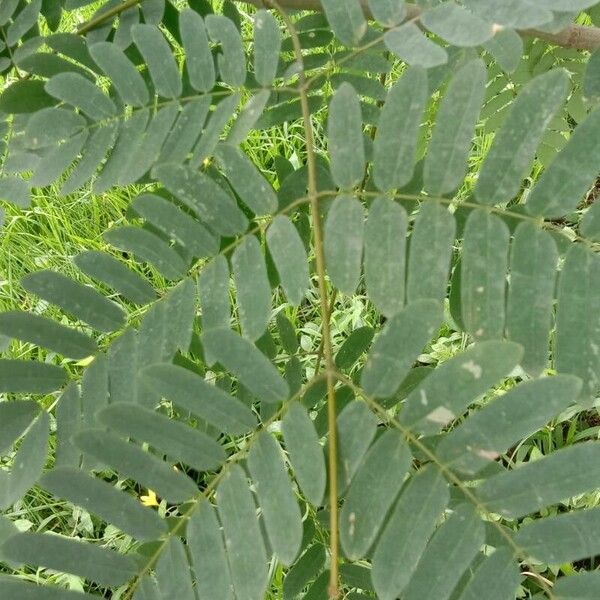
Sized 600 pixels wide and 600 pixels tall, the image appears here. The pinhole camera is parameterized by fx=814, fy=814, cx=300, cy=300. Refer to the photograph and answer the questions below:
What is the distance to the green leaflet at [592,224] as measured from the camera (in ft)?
2.39

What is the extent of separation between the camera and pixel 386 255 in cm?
73

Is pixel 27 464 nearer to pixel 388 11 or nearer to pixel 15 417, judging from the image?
pixel 15 417

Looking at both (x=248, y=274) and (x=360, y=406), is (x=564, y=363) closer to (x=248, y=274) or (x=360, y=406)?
(x=360, y=406)

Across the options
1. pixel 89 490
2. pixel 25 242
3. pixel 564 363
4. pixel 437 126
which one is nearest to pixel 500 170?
pixel 437 126

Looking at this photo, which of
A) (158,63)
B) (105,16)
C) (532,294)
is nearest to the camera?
(532,294)

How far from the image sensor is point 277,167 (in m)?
1.03

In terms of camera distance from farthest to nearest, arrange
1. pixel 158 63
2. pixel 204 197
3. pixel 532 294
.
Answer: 1. pixel 158 63
2. pixel 204 197
3. pixel 532 294

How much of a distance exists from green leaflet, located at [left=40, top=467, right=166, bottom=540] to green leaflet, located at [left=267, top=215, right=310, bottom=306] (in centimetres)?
23

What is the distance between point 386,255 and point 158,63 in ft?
1.24

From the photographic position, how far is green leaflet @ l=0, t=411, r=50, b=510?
788 mm

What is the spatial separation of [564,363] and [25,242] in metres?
1.89

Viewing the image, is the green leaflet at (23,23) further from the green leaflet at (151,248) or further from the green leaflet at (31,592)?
the green leaflet at (31,592)

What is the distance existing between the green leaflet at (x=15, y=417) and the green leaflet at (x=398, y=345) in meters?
0.36

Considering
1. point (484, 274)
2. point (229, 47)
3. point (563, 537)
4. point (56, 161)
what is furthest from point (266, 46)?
point (563, 537)
